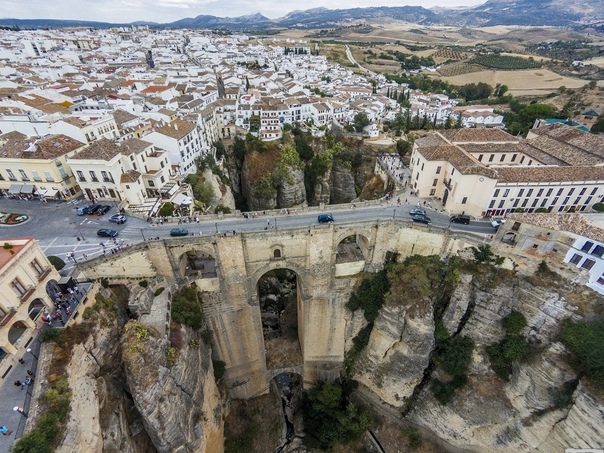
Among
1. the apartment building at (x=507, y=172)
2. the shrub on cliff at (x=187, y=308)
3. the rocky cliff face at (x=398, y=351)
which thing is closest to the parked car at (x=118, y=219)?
the shrub on cliff at (x=187, y=308)

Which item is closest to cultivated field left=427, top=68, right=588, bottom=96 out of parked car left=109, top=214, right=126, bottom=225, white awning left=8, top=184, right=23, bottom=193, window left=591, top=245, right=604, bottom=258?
window left=591, top=245, right=604, bottom=258

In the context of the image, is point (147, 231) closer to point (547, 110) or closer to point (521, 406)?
point (521, 406)

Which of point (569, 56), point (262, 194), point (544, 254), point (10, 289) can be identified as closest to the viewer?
point (10, 289)

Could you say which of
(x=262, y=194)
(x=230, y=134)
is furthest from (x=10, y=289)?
(x=230, y=134)

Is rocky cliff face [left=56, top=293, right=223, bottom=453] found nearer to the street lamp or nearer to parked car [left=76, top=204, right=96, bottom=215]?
the street lamp

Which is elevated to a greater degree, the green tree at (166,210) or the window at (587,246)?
the window at (587,246)

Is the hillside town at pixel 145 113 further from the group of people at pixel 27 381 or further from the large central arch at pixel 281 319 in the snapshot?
the large central arch at pixel 281 319
